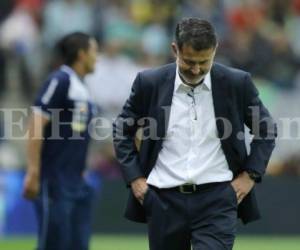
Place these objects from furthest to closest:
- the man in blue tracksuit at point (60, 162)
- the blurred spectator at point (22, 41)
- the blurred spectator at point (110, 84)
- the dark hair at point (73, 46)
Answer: the blurred spectator at point (22, 41)
the blurred spectator at point (110, 84)
the dark hair at point (73, 46)
the man in blue tracksuit at point (60, 162)

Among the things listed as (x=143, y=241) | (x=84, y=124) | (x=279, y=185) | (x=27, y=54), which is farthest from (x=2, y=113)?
(x=84, y=124)

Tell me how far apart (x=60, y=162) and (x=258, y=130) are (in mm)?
2667

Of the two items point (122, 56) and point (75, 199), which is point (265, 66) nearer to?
point (122, 56)

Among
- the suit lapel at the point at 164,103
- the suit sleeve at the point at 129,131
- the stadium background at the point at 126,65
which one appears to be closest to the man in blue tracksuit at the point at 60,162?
the suit sleeve at the point at 129,131

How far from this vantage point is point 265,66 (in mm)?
16422

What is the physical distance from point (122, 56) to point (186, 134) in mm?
9279

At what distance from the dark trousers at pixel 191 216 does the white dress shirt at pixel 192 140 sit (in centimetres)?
8

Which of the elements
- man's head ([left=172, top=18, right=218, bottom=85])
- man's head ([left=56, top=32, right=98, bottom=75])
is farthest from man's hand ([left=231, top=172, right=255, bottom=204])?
man's head ([left=56, top=32, right=98, bottom=75])

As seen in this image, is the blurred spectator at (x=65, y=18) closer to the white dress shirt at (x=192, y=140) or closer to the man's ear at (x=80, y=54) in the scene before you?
the man's ear at (x=80, y=54)

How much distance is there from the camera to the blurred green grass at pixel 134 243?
13008 mm

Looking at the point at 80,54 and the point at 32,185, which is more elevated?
the point at 80,54

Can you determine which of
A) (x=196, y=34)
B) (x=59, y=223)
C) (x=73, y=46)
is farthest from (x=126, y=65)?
(x=196, y=34)

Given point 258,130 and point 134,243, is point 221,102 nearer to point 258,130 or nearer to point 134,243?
point 258,130

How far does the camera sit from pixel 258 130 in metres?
6.89
